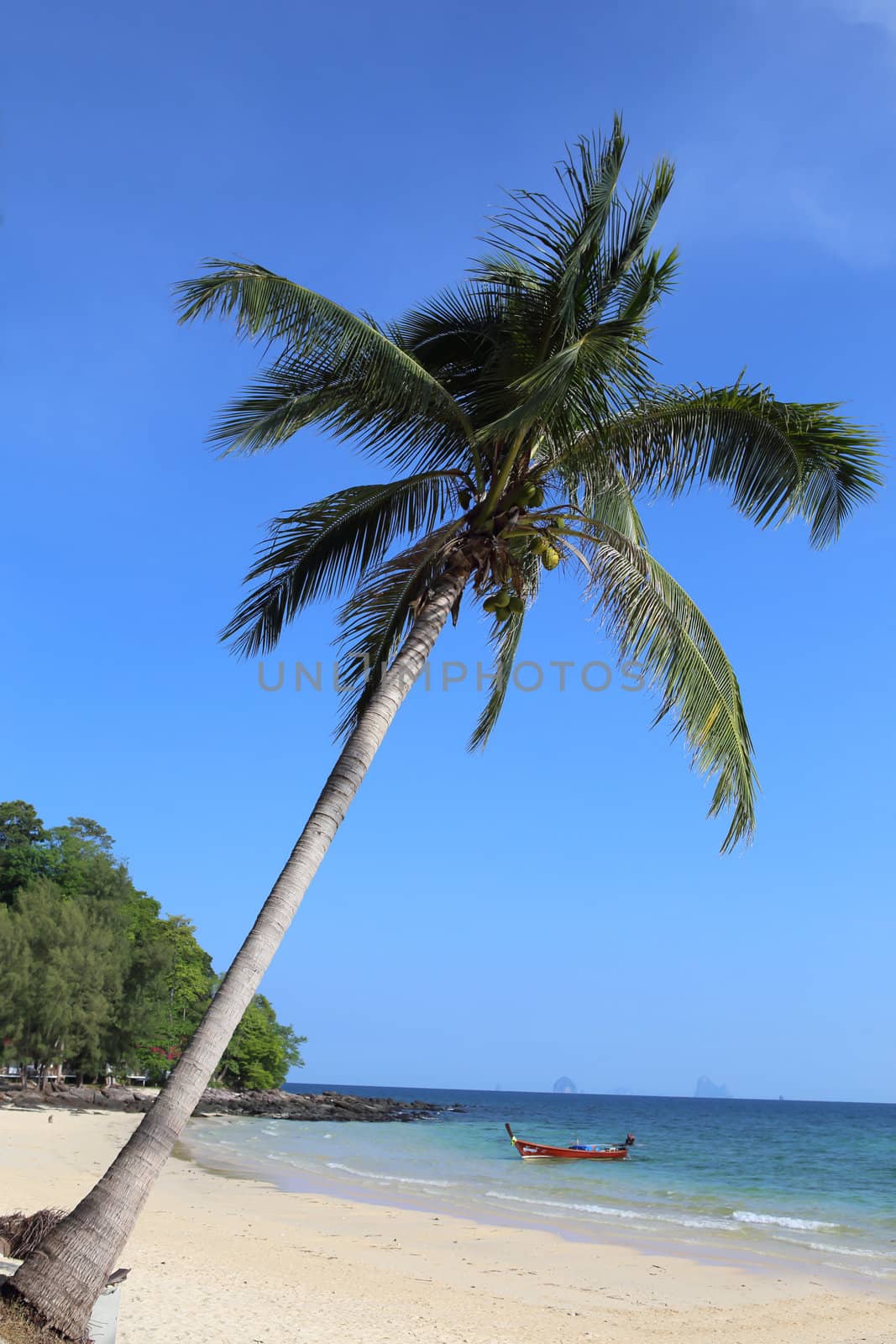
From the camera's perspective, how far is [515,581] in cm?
805

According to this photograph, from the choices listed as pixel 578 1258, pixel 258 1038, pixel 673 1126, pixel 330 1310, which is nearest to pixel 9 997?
pixel 258 1038

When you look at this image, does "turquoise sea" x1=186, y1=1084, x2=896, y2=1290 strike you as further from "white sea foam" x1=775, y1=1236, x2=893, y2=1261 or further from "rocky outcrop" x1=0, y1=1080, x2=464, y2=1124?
"rocky outcrop" x1=0, y1=1080, x2=464, y2=1124

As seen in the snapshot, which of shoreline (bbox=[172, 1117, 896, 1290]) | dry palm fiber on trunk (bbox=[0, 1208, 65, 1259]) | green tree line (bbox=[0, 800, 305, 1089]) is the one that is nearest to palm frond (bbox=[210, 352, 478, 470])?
dry palm fiber on trunk (bbox=[0, 1208, 65, 1259])

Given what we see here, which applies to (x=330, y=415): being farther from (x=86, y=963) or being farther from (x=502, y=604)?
(x=86, y=963)

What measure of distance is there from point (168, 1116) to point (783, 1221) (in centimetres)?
1958

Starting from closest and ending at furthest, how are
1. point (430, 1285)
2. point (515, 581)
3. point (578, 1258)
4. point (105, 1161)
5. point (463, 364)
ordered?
point (515, 581) → point (463, 364) → point (430, 1285) → point (578, 1258) → point (105, 1161)

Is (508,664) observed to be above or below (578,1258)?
above

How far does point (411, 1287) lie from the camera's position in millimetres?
10812

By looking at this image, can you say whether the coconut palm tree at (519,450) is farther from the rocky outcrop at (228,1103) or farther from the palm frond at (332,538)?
the rocky outcrop at (228,1103)

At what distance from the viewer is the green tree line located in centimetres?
3981

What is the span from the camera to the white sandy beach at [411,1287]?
8406 mm

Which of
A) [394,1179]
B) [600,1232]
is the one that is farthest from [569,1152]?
[600,1232]

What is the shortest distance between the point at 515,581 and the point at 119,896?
142 feet

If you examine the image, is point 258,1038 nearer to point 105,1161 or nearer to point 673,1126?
point 673,1126
